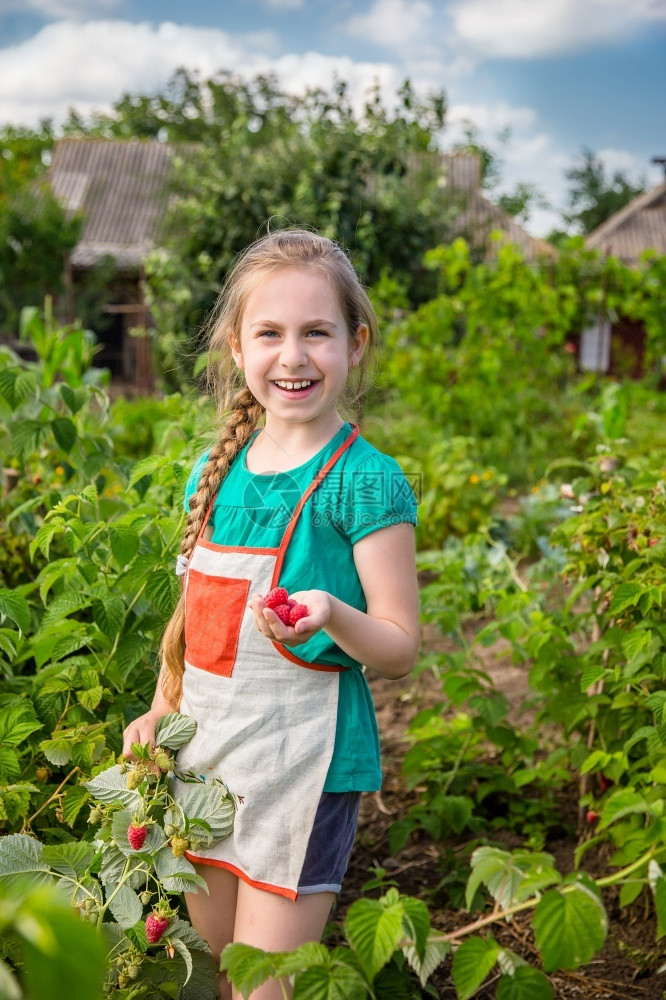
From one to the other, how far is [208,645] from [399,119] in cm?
Result: 829

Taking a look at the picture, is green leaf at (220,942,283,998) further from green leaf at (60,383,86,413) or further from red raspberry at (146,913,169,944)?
green leaf at (60,383,86,413)

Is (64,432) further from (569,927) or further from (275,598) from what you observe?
(569,927)

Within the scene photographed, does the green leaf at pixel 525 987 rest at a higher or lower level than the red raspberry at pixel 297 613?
lower

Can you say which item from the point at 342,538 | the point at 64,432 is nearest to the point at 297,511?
the point at 342,538

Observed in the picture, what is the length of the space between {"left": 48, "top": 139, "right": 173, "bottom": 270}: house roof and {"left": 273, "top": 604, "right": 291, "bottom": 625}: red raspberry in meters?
19.7

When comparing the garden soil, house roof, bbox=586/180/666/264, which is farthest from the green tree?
the garden soil

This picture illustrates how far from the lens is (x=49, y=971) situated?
20.6 inches

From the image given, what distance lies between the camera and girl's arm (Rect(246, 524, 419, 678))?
1271mm

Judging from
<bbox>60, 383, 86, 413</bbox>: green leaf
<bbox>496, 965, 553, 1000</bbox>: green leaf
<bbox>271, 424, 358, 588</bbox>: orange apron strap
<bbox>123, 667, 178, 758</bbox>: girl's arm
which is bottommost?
<bbox>496, 965, 553, 1000</bbox>: green leaf

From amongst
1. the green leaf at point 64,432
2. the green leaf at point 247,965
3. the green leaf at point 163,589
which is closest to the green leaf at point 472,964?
the green leaf at point 247,965

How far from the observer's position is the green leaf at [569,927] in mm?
990

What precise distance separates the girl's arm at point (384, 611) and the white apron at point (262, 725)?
87 millimetres

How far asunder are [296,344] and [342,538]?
1.01 feet

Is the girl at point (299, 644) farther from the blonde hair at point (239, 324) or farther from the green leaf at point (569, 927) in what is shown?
the green leaf at point (569, 927)
